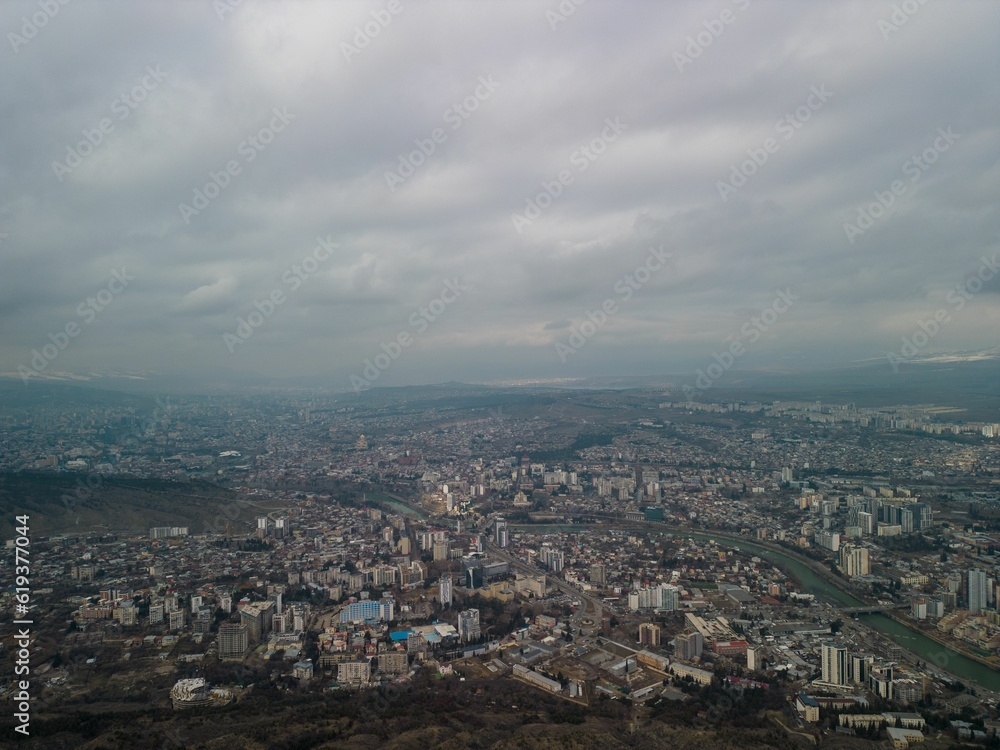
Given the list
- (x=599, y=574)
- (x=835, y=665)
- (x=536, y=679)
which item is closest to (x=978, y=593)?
(x=835, y=665)

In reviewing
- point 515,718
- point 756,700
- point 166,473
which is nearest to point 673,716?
point 756,700

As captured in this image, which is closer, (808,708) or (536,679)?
(808,708)

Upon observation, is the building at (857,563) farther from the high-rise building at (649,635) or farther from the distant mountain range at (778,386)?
the distant mountain range at (778,386)

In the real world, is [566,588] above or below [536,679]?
below

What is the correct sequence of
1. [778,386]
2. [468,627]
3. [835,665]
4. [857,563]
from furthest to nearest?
[778,386] → [857,563] → [468,627] → [835,665]

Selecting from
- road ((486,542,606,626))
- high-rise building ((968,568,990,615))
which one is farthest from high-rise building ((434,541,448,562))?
high-rise building ((968,568,990,615))

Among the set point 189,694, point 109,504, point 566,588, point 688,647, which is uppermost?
point 109,504

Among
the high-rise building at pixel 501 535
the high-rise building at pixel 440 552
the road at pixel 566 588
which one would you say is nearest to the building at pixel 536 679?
the road at pixel 566 588

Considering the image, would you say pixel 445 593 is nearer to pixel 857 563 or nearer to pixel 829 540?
pixel 857 563
